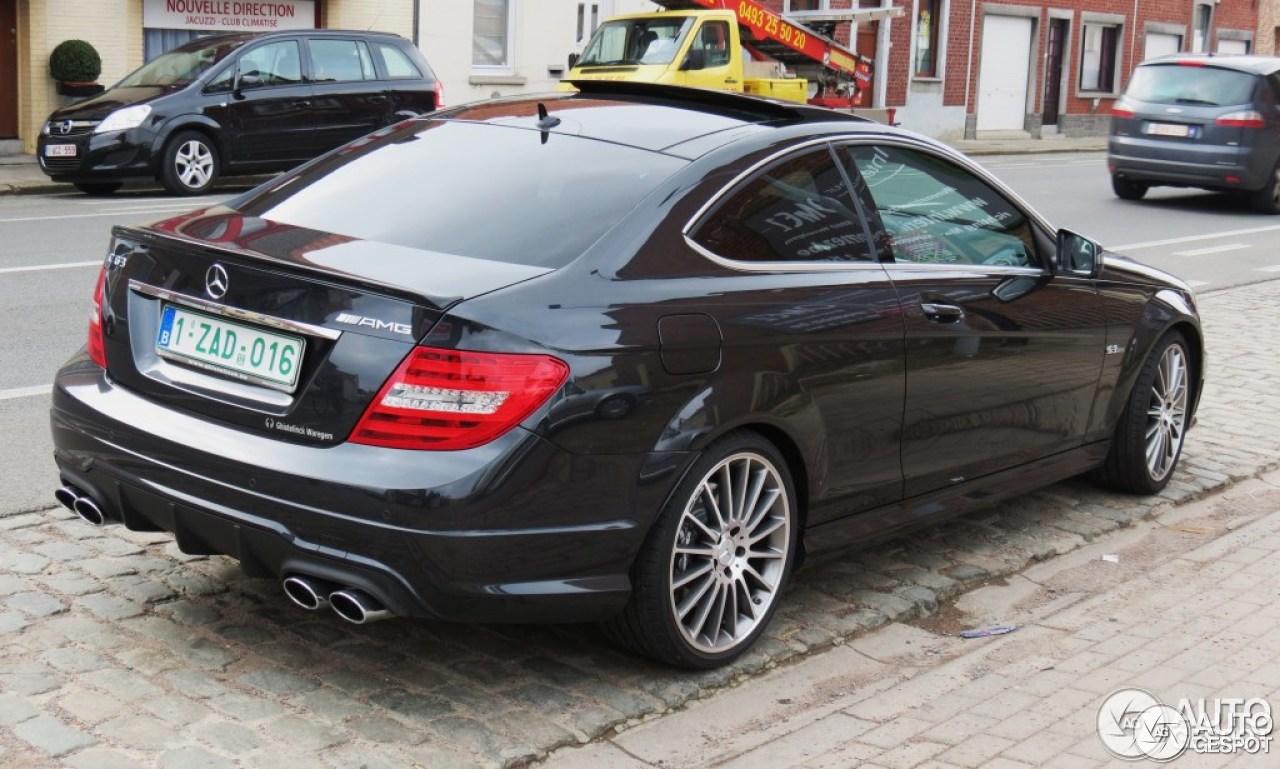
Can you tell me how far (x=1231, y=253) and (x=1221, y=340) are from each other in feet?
18.3

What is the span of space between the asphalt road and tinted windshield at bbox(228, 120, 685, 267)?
1837mm

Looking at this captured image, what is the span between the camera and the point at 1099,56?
43.8 metres

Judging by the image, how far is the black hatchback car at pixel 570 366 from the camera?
388 cm

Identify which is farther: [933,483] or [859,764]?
[933,483]

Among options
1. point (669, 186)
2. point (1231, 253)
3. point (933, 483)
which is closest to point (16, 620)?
point (669, 186)

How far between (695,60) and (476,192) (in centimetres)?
1902

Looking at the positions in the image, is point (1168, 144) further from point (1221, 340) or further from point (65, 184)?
point (65, 184)

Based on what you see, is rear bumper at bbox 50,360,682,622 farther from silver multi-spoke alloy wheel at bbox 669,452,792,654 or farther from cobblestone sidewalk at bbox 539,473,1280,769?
cobblestone sidewalk at bbox 539,473,1280,769

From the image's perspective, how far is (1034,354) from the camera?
5598 mm

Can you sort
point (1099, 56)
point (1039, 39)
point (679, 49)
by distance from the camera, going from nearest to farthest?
point (679, 49) → point (1039, 39) → point (1099, 56)

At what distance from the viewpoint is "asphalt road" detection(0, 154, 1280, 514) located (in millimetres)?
6977

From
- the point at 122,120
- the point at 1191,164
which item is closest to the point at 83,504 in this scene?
the point at 122,120

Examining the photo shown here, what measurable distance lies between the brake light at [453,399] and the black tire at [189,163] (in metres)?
13.7

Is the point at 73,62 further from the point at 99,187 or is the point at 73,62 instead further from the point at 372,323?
the point at 372,323
